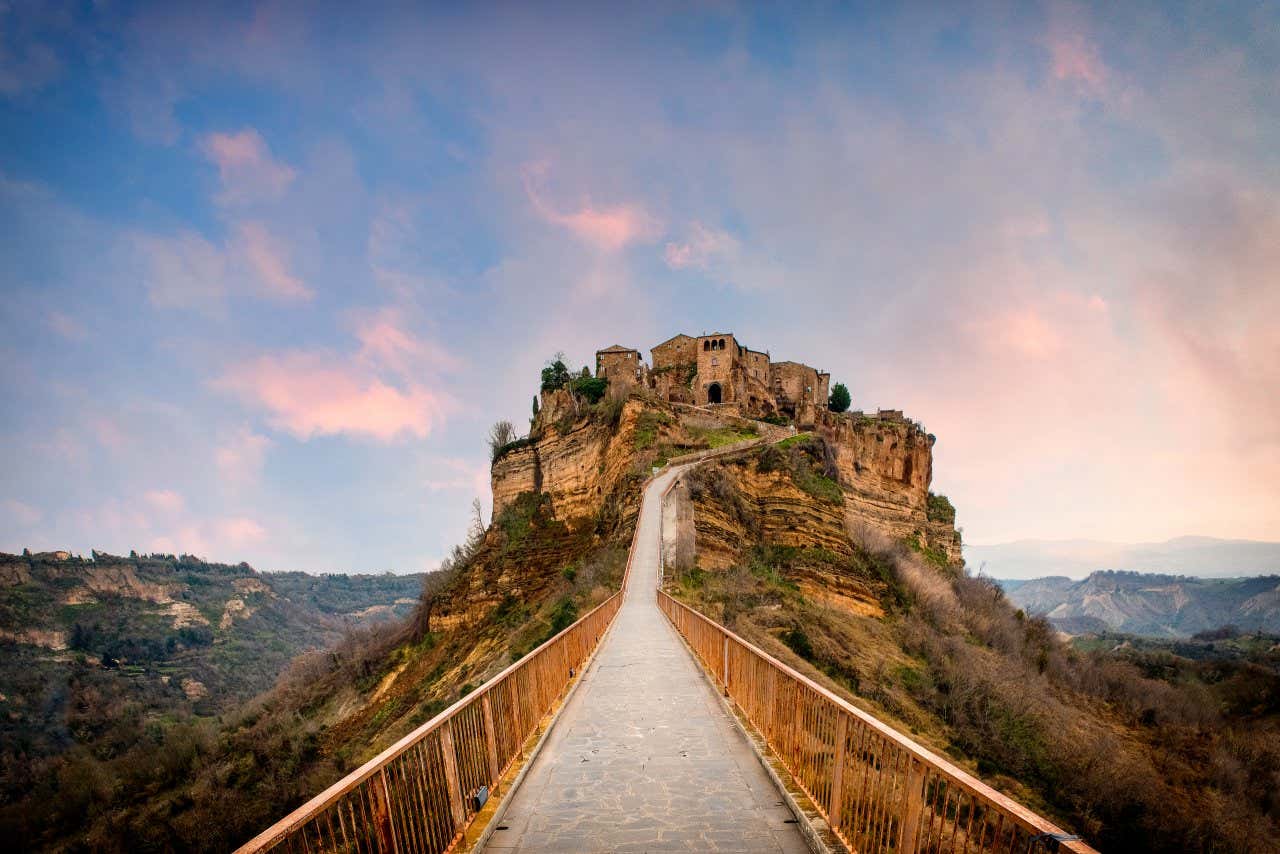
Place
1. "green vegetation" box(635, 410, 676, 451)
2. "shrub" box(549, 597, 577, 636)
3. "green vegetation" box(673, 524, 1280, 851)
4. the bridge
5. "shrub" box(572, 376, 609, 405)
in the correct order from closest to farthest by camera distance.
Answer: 1. the bridge
2. "green vegetation" box(673, 524, 1280, 851)
3. "shrub" box(549, 597, 577, 636)
4. "green vegetation" box(635, 410, 676, 451)
5. "shrub" box(572, 376, 609, 405)

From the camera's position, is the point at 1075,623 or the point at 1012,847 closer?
the point at 1012,847

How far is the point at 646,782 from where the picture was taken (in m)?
5.50

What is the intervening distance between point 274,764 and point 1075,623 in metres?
234

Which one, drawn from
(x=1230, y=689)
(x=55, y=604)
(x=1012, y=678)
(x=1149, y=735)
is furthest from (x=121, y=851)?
(x=55, y=604)

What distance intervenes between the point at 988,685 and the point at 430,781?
72.1 feet

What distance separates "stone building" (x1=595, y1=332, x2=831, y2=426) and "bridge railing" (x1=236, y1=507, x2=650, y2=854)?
39932 millimetres

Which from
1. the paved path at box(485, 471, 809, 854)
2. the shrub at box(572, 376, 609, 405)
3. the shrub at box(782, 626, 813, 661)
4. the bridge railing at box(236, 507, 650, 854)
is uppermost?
the shrub at box(572, 376, 609, 405)

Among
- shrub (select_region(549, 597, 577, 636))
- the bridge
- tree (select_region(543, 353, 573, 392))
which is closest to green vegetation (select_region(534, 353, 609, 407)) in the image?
tree (select_region(543, 353, 573, 392))

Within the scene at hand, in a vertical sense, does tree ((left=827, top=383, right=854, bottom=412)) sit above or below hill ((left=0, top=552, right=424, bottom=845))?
above

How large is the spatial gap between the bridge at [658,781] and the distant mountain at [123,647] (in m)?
66.6

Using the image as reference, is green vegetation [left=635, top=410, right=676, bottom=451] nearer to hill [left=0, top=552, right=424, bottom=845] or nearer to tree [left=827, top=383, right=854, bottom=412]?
tree [left=827, top=383, right=854, bottom=412]

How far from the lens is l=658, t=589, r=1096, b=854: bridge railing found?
7.90ft

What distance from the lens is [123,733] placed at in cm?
A: 5706

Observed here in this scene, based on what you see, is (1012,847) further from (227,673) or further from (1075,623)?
(1075,623)
